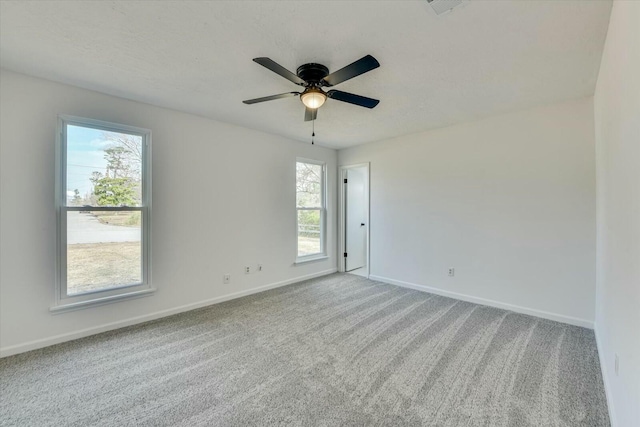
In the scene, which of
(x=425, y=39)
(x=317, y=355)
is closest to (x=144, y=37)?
(x=425, y=39)

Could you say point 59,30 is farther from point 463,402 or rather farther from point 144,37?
point 463,402

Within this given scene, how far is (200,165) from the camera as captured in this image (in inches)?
141

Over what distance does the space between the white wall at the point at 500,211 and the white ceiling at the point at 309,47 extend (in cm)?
48

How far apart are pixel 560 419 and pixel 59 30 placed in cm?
413

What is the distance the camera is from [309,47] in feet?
6.64

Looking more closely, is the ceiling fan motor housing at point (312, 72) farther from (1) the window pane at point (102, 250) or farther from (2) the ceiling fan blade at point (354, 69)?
(1) the window pane at point (102, 250)

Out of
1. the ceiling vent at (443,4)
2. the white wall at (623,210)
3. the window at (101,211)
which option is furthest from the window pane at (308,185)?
the white wall at (623,210)

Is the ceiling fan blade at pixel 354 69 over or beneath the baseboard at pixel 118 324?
over

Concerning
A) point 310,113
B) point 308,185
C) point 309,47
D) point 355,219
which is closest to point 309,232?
point 308,185

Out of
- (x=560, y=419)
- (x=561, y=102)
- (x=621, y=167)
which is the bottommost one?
(x=560, y=419)

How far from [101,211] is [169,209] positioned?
0.65m

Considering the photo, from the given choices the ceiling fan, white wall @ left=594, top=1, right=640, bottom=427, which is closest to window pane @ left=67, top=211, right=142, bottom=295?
the ceiling fan

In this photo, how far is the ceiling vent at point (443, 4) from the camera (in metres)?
1.58

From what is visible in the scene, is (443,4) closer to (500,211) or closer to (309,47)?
(309,47)
